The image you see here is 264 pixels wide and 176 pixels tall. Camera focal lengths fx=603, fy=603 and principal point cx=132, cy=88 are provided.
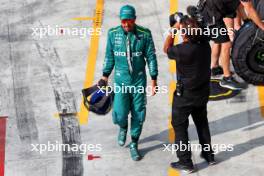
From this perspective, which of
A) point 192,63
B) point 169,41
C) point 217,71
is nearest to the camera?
point 192,63

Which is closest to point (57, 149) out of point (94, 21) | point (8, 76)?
point (8, 76)

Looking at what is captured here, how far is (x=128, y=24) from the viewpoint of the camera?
7.62 metres

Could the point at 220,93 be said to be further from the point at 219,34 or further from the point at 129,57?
the point at 129,57

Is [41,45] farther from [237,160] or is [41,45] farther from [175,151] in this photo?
[237,160]

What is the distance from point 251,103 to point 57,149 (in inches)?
121

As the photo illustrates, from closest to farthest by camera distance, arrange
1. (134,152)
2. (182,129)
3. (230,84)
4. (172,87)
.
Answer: (182,129) → (134,152) → (230,84) → (172,87)

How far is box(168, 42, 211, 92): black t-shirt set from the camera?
7273 mm

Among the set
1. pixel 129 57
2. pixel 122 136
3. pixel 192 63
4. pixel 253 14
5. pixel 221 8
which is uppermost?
pixel 221 8

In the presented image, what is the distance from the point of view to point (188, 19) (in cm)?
720

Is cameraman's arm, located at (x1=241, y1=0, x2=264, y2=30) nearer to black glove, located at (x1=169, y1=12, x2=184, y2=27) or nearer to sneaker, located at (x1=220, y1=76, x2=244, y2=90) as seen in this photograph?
sneaker, located at (x1=220, y1=76, x2=244, y2=90)

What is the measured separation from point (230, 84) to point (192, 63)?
250 cm

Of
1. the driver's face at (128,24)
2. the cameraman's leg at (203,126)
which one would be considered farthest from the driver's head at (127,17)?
the cameraman's leg at (203,126)

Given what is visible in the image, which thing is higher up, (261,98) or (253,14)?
(253,14)

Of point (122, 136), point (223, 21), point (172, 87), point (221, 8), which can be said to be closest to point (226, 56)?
point (223, 21)
